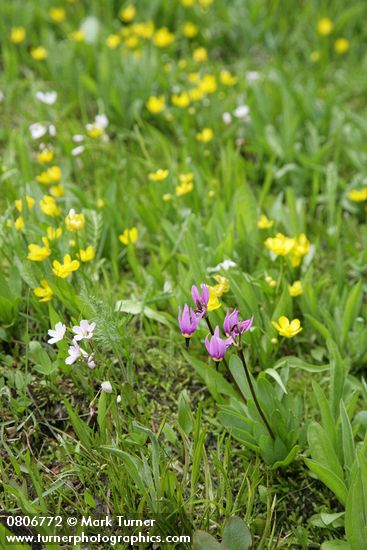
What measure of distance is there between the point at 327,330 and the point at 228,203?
927 millimetres

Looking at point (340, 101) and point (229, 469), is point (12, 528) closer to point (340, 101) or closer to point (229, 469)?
point (229, 469)

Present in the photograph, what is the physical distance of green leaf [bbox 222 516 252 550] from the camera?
1774mm

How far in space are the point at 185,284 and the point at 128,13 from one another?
8.55 ft

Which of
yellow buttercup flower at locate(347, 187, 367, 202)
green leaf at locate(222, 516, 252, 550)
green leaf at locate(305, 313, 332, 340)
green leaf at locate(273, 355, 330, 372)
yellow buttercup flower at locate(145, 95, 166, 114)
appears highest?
yellow buttercup flower at locate(145, 95, 166, 114)

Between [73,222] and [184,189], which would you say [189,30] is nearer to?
[184,189]

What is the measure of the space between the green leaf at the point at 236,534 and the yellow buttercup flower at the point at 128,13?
3503 mm

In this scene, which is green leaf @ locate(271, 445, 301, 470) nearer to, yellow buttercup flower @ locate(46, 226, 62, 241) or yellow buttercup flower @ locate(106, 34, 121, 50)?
yellow buttercup flower @ locate(46, 226, 62, 241)

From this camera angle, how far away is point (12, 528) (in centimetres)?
183

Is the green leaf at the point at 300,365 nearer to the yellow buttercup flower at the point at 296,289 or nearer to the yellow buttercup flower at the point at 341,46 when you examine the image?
the yellow buttercup flower at the point at 296,289

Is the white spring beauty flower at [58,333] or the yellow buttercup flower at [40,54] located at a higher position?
the yellow buttercup flower at [40,54]

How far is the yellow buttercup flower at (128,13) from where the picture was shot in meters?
4.30

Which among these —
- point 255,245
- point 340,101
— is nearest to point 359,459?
point 255,245

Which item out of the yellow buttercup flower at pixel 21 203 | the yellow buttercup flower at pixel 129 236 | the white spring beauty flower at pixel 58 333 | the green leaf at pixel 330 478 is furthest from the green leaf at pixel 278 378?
the yellow buttercup flower at pixel 21 203

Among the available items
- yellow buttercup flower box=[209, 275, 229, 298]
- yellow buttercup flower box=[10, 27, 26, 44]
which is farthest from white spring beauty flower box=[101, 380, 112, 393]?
yellow buttercup flower box=[10, 27, 26, 44]
